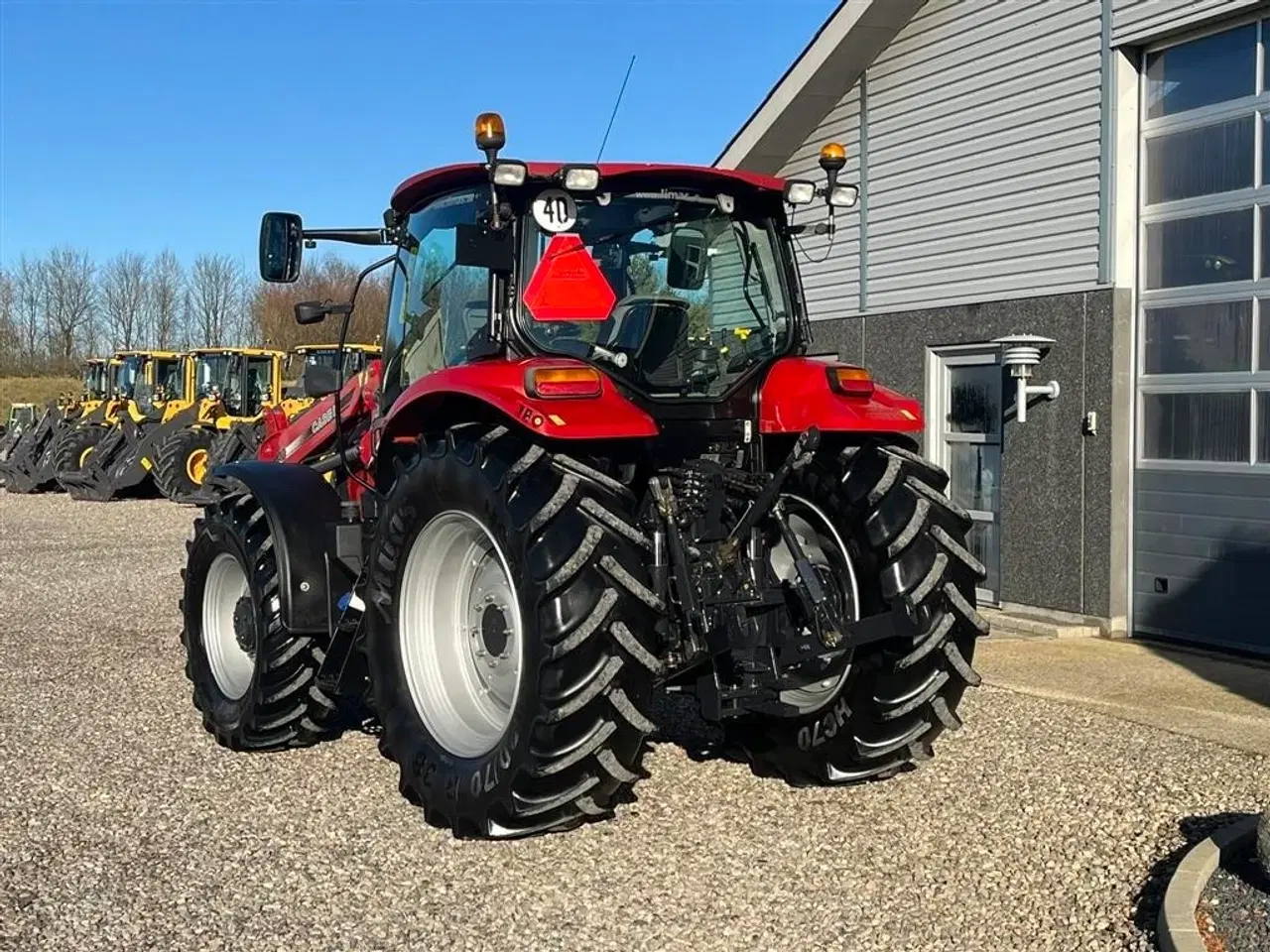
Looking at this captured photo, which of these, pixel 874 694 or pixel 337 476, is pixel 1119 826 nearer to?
pixel 874 694

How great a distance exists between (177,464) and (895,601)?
1863cm

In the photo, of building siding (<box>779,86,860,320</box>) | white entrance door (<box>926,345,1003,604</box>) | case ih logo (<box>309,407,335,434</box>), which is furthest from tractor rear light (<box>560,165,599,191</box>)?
building siding (<box>779,86,860,320</box>)

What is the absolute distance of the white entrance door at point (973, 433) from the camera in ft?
33.4

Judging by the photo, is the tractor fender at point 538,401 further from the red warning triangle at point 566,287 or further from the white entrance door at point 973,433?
the white entrance door at point 973,433

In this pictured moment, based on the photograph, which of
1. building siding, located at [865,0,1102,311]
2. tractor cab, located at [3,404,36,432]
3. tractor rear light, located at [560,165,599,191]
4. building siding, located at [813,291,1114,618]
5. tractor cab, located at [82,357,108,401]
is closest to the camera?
tractor rear light, located at [560,165,599,191]

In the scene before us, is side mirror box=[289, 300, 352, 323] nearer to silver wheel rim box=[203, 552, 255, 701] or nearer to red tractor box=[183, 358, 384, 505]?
red tractor box=[183, 358, 384, 505]

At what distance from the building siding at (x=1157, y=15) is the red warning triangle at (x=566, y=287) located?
5.46 meters

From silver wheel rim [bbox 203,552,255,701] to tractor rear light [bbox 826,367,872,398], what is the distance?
10.3 ft

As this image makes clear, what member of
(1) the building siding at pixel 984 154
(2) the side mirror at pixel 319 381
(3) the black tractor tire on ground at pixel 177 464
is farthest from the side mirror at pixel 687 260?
(3) the black tractor tire on ground at pixel 177 464

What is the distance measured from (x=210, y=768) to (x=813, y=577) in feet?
9.37

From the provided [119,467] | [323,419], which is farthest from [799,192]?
[119,467]

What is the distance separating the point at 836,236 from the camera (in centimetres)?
1205

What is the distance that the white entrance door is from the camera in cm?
1018

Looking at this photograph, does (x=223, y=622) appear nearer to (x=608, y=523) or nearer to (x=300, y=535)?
(x=300, y=535)
